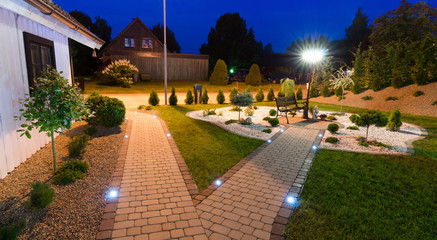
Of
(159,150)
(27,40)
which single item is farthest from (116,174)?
(27,40)

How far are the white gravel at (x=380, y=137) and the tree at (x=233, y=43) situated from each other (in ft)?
121

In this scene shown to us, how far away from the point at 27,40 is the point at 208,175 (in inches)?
204

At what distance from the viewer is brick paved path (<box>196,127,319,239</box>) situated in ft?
11.2

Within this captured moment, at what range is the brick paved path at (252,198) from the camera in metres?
3.41

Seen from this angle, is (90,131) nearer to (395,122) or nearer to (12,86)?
(12,86)

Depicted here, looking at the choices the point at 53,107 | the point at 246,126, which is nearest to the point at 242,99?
the point at 246,126

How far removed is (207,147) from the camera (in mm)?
7129

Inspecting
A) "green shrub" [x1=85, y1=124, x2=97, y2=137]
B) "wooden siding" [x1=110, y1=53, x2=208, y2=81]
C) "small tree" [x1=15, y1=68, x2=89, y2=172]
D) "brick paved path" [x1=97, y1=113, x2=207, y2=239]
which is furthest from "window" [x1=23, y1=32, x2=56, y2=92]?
"wooden siding" [x1=110, y1=53, x2=208, y2=81]

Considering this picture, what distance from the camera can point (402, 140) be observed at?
812 centimetres

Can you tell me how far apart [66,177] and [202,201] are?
8.58 feet

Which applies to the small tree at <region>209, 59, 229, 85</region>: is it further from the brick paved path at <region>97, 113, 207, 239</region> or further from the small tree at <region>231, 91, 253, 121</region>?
the brick paved path at <region>97, 113, 207, 239</region>

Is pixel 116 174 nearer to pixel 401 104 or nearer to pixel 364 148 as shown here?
pixel 364 148

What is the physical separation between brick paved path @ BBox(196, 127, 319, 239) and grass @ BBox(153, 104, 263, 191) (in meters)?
0.44

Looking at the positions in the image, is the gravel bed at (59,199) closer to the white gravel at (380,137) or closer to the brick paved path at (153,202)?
the brick paved path at (153,202)
